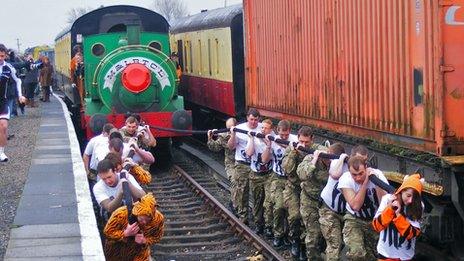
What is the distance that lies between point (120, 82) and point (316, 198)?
27.9ft

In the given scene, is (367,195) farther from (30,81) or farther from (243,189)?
(30,81)

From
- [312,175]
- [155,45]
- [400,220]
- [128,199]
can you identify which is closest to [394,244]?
[400,220]

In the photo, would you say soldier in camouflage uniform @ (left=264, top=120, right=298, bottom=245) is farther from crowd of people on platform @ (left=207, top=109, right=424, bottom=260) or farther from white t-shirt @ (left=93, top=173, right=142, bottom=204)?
white t-shirt @ (left=93, top=173, right=142, bottom=204)

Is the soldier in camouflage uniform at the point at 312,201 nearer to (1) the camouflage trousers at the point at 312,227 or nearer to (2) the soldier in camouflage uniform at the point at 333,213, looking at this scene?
(1) the camouflage trousers at the point at 312,227

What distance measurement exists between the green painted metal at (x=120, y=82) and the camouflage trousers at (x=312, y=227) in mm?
8317

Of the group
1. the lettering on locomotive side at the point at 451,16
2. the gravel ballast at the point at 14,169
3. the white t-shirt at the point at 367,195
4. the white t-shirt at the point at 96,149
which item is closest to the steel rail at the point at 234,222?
the white t-shirt at the point at 367,195

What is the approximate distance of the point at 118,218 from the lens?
23.6 ft

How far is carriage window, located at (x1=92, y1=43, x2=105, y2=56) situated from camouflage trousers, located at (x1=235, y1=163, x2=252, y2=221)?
681 centimetres

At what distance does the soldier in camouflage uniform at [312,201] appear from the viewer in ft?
29.8

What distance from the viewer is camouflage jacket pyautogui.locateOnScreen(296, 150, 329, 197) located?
8.92 meters

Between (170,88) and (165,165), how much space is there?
1852 millimetres

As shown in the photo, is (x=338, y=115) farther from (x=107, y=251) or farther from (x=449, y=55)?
(x=107, y=251)

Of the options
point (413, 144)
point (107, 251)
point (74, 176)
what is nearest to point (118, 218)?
point (107, 251)

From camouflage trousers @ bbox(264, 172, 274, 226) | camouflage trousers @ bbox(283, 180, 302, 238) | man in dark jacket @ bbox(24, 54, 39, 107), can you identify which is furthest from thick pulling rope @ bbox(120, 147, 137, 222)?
man in dark jacket @ bbox(24, 54, 39, 107)
